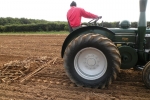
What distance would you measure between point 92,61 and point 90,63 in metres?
0.06

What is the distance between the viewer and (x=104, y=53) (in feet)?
14.8

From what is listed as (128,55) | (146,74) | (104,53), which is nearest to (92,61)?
(104,53)

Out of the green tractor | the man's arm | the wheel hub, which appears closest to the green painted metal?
the green tractor

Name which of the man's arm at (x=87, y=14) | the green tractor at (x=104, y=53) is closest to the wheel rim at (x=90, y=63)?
the green tractor at (x=104, y=53)

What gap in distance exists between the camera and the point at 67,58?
465cm

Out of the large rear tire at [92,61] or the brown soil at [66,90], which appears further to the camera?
the large rear tire at [92,61]

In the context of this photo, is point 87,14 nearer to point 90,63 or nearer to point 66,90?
point 90,63

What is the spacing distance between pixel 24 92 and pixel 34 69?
1893 mm

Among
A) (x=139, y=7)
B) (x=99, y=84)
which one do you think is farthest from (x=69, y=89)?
(x=139, y=7)

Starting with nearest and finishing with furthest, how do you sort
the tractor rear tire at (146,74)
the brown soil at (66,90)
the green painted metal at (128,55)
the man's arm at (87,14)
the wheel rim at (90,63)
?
the brown soil at (66,90)
the tractor rear tire at (146,74)
the wheel rim at (90,63)
the green painted metal at (128,55)
the man's arm at (87,14)

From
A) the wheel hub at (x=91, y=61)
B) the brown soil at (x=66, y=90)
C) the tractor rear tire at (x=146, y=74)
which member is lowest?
the brown soil at (x=66, y=90)

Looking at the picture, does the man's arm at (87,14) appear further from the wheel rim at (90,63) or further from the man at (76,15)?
the wheel rim at (90,63)

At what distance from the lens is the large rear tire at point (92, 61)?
446 centimetres

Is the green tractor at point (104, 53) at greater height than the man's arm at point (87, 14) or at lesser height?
lesser
